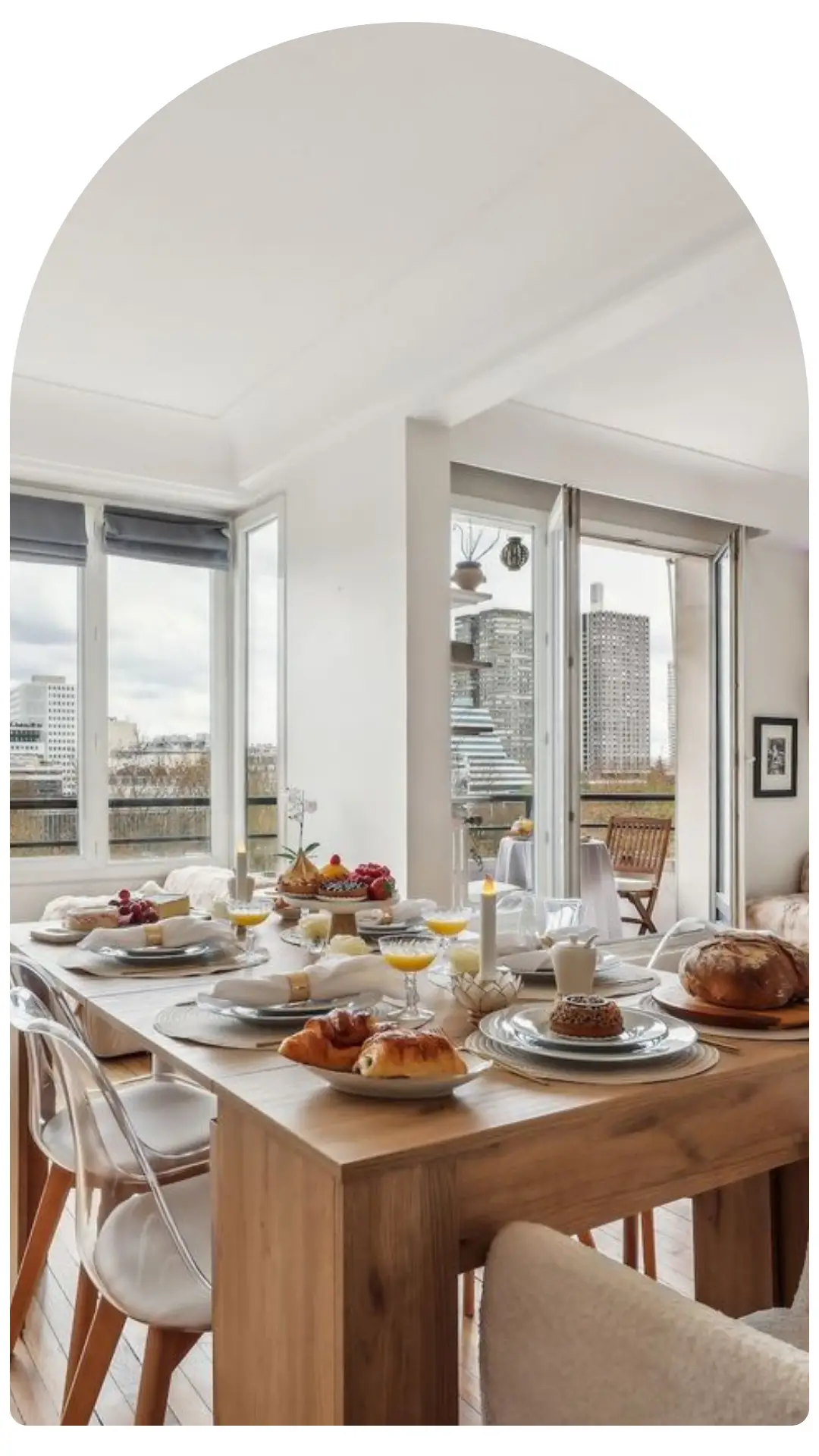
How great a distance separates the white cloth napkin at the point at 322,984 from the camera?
1.51 meters

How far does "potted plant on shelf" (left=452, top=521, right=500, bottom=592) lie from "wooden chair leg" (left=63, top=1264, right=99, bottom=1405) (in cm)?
315

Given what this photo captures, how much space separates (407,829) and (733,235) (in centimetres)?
204

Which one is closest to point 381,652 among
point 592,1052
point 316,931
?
point 316,931

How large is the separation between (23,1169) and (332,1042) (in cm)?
131

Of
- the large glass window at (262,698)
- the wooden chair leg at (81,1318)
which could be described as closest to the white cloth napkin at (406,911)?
the wooden chair leg at (81,1318)

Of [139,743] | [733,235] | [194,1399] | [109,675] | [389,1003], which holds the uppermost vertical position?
[733,235]

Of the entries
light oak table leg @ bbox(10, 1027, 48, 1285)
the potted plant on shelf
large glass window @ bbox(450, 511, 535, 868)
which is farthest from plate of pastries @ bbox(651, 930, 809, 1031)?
the potted plant on shelf

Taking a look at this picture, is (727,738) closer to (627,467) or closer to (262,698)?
(627,467)

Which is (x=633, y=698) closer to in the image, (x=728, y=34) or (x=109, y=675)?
(x=109, y=675)

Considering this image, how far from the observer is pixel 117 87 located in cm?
76

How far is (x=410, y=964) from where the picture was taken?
1.49m

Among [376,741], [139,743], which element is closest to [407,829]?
[376,741]

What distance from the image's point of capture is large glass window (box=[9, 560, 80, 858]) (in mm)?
4820
